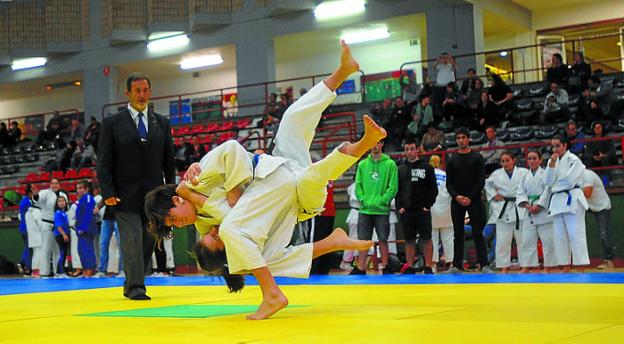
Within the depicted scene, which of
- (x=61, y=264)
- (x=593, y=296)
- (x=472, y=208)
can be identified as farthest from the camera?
(x=61, y=264)

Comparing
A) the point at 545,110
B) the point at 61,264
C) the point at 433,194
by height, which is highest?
the point at 545,110

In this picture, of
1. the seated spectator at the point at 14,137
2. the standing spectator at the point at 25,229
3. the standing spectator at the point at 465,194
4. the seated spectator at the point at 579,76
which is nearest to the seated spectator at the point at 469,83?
the seated spectator at the point at 579,76

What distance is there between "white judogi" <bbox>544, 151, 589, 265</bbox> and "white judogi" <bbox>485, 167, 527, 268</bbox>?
1.88ft

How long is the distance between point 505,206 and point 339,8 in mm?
11946

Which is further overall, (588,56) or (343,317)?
(588,56)

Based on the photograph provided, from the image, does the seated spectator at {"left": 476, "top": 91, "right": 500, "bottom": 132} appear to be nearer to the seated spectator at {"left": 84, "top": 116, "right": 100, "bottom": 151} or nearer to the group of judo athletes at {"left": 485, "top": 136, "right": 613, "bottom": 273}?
the group of judo athletes at {"left": 485, "top": 136, "right": 613, "bottom": 273}

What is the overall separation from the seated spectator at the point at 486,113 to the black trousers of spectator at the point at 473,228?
5129 mm

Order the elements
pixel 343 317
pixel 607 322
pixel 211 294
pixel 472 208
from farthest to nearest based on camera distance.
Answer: pixel 472 208
pixel 211 294
pixel 343 317
pixel 607 322

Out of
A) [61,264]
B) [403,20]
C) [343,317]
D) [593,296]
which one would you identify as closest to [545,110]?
[403,20]

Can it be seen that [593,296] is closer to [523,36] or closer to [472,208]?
[472,208]

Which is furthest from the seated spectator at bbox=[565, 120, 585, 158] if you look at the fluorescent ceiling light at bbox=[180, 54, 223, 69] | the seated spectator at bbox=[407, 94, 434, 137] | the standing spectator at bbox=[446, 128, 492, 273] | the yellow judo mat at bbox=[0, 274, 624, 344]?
the fluorescent ceiling light at bbox=[180, 54, 223, 69]

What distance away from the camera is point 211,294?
6824 millimetres

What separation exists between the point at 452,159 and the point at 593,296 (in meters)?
5.37

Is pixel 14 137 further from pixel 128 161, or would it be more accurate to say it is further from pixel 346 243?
pixel 346 243
